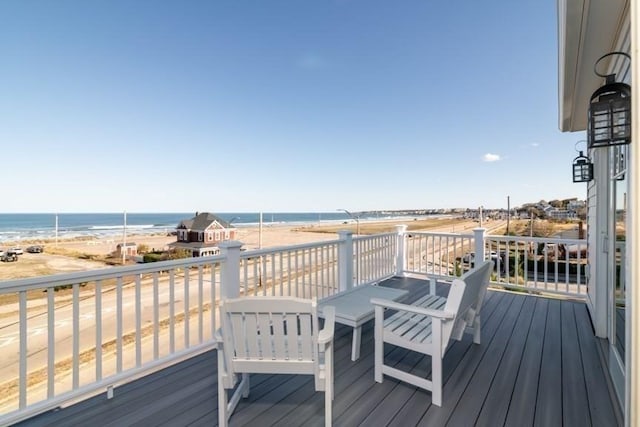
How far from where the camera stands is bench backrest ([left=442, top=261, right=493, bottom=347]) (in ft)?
6.27

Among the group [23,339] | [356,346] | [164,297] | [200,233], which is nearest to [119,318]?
[23,339]

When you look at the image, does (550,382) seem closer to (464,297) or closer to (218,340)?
(464,297)

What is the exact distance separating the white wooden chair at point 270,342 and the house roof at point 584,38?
2.51m

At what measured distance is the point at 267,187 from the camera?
1174 inches

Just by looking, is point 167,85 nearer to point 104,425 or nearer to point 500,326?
point 104,425

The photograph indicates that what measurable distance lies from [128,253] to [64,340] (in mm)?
15136

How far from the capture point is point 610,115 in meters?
1.55

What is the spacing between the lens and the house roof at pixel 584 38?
173 centimetres

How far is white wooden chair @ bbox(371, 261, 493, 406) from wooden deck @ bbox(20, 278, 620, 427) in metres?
0.11

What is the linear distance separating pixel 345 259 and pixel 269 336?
2.48m

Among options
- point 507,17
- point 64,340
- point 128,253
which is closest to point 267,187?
point 128,253

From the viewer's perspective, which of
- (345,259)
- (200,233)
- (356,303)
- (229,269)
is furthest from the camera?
(200,233)

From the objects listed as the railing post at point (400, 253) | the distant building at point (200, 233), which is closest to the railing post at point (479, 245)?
the railing post at point (400, 253)

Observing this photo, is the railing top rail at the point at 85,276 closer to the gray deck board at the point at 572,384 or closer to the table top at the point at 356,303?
the table top at the point at 356,303
